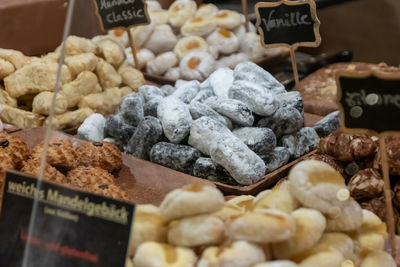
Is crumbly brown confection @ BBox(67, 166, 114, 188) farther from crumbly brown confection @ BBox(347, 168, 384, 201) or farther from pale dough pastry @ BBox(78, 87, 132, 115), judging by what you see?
pale dough pastry @ BBox(78, 87, 132, 115)

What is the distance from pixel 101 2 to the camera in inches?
85.7

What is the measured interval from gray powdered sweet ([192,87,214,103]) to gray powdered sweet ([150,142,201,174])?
0.21m

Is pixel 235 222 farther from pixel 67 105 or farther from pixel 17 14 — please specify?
pixel 17 14

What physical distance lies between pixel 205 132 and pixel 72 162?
0.37 metres

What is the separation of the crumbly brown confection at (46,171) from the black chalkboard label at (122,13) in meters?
0.83

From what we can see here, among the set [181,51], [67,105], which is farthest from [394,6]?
[67,105]

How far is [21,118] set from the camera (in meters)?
2.04

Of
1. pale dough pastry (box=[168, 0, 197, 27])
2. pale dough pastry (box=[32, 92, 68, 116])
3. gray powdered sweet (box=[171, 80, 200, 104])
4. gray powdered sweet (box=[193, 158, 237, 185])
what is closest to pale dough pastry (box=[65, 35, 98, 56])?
pale dough pastry (box=[32, 92, 68, 116])

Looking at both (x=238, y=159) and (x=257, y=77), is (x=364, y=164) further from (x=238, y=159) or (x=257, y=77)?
(x=257, y=77)

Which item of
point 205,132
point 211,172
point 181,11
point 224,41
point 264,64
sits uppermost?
point 181,11

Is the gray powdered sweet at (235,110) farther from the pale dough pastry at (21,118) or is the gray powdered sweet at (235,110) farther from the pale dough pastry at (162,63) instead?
the pale dough pastry at (162,63)

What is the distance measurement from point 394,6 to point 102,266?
1.65 m

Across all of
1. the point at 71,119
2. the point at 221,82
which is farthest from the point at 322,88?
the point at 71,119

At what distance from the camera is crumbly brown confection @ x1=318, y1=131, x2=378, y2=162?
139cm
